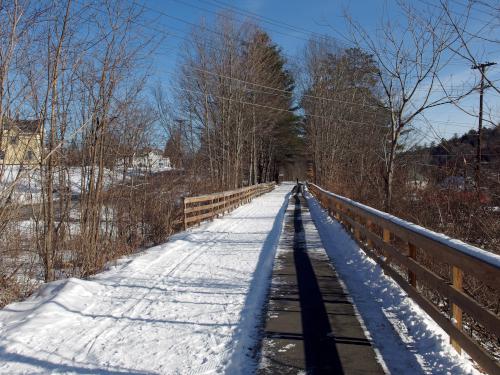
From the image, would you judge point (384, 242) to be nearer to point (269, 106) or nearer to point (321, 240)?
point (321, 240)

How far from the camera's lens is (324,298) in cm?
609

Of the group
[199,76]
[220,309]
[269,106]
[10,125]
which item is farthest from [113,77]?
[269,106]

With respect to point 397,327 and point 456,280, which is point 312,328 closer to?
point 397,327

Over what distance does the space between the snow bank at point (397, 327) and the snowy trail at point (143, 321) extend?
1.27m

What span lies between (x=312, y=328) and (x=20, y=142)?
4576 mm

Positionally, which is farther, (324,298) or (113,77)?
(113,77)

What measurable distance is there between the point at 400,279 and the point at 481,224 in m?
2.43

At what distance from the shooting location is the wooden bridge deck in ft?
13.0

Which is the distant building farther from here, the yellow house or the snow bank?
the snow bank

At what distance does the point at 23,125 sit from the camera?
640cm

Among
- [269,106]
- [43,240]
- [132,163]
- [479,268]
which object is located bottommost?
[43,240]

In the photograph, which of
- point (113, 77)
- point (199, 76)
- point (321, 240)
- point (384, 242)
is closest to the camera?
point (384, 242)

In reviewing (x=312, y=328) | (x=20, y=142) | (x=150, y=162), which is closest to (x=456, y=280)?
(x=312, y=328)

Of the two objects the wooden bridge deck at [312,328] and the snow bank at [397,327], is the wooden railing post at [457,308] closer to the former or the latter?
the snow bank at [397,327]
